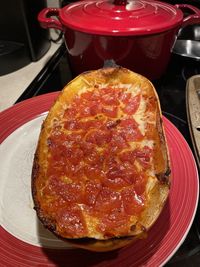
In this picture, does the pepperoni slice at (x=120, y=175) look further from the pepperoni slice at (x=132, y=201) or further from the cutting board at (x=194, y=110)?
the cutting board at (x=194, y=110)

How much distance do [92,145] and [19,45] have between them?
2.25 feet

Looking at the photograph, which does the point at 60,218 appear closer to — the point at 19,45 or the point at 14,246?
the point at 14,246

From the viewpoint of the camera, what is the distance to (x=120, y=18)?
782 mm

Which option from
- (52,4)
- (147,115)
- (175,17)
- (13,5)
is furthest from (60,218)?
(52,4)

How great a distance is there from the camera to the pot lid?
755 millimetres

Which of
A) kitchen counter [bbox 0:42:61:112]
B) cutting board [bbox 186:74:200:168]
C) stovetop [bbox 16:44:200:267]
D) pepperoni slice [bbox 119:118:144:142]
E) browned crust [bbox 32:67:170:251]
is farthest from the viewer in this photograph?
kitchen counter [bbox 0:42:61:112]

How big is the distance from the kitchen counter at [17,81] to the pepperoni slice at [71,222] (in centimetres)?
56

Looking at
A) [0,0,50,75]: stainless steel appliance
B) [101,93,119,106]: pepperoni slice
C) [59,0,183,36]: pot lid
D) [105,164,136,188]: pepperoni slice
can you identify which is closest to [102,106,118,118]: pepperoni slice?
[101,93,119,106]: pepperoni slice

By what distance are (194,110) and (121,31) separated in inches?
11.0

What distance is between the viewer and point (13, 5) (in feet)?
3.20

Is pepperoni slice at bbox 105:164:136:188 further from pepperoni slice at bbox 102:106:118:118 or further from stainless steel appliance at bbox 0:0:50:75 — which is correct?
stainless steel appliance at bbox 0:0:50:75

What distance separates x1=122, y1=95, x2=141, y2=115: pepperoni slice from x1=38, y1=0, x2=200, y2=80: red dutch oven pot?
0.23m

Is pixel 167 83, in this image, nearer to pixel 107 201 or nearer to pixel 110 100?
pixel 110 100

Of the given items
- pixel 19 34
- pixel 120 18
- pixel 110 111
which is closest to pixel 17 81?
pixel 19 34
